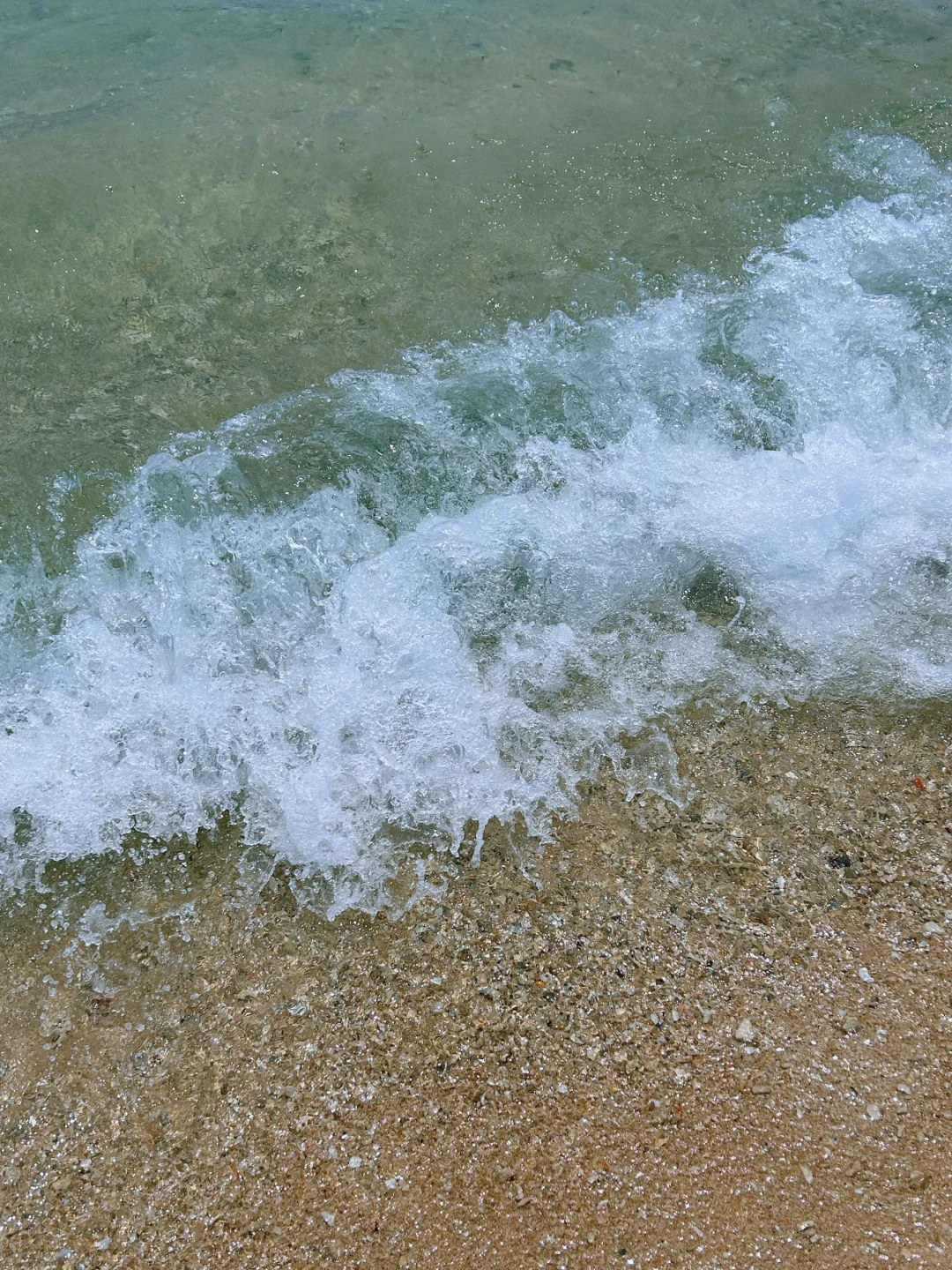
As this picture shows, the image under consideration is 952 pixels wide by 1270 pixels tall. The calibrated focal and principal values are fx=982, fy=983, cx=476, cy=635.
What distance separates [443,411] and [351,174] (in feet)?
5.59

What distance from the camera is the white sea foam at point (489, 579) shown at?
288 centimetres

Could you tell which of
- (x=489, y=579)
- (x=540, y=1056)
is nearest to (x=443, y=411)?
(x=489, y=579)

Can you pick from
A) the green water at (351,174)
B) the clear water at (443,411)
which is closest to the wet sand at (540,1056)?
the clear water at (443,411)

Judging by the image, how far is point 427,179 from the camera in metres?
4.63

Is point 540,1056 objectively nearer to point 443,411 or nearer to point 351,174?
point 443,411

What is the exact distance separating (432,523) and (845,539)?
1.46 meters

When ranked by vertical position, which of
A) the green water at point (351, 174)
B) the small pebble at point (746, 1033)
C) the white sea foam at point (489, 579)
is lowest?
the small pebble at point (746, 1033)

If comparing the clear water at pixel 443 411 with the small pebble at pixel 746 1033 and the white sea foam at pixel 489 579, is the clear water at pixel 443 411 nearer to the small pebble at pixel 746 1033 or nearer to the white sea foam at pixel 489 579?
the white sea foam at pixel 489 579

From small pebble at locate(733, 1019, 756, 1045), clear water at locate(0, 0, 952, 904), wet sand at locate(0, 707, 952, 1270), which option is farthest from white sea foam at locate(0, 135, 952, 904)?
small pebble at locate(733, 1019, 756, 1045)

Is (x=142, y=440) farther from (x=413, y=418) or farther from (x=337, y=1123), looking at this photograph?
(x=337, y=1123)

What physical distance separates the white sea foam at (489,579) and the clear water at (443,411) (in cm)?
1

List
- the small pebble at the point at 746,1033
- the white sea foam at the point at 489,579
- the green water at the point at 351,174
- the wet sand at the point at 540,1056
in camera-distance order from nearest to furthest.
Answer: the wet sand at the point at 540,1056 → the small pebble at the point at 746,1033 → the white sea foam at the point at 489,579 → the green water at the point at 351,174

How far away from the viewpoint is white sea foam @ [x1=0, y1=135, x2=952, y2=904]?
288 centimetres

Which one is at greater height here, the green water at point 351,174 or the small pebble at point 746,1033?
the green water at point 351,174
